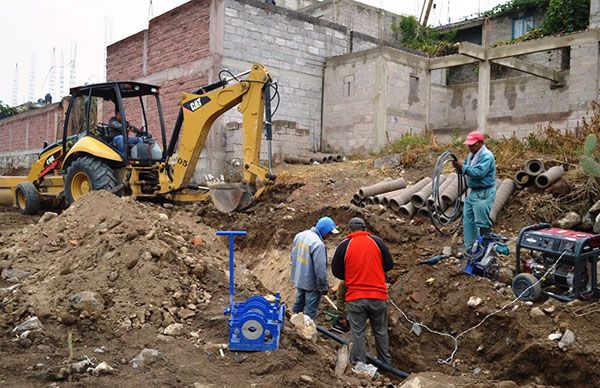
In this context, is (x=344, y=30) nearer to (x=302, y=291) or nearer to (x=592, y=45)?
(x=592, y=45)

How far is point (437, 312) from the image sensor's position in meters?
7.15

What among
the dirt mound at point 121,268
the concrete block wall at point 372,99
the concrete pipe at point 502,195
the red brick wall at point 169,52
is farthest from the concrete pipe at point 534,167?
the red brick wall at point 169,52

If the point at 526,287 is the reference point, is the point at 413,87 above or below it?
above

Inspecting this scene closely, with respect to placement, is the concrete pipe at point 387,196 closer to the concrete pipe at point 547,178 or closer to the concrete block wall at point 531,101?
the concrete pipe at point 547,178

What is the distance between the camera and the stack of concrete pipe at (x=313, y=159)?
14711 mm

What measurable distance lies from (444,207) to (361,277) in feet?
11.1

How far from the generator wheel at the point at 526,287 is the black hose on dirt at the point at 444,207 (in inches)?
65.5

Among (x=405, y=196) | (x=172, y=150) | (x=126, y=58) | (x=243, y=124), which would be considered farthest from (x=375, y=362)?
(x=126, y=58)

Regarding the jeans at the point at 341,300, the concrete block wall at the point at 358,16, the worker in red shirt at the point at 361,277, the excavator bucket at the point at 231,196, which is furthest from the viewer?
the concrete block wall at the point at 358,16

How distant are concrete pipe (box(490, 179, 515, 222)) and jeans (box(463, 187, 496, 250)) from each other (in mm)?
1214

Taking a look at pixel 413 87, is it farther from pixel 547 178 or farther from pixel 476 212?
pixel 476 212

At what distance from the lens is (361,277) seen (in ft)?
19.6

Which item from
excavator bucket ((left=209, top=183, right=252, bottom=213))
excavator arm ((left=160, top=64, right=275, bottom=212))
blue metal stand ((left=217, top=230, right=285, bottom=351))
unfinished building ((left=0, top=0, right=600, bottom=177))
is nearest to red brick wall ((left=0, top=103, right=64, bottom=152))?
unfinished building ((left=0, top=0, right=600, bottom=177))

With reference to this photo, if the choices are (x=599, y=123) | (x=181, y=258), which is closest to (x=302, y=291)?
(x=181, y=258)
